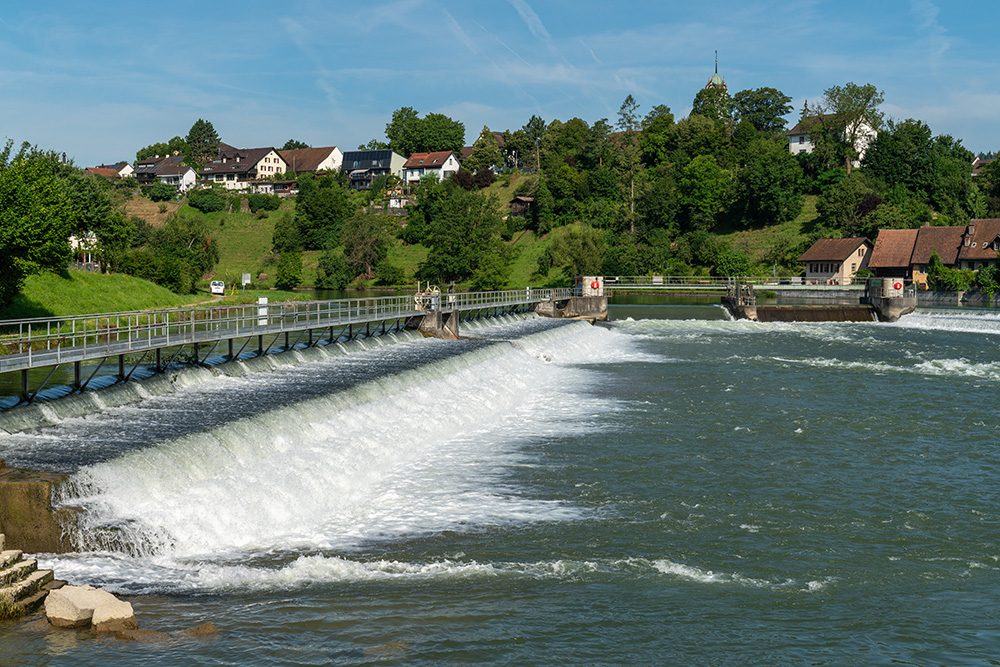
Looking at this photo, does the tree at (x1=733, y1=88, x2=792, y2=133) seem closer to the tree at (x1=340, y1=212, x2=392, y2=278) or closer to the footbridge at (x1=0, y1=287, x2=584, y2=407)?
the tree at (x1=340, y1=212, x2=392, y2=278)

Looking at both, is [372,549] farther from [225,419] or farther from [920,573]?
[920,573]

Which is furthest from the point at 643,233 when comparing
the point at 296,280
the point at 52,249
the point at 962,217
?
the point at 52,249

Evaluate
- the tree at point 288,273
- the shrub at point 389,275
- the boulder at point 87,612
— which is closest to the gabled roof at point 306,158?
the tree at point 288,273

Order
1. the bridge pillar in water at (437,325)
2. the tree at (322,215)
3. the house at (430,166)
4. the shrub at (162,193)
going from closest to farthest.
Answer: the bridge pillar in water at (437,325) → the tree at (322,215) → the shrub at (162,193) → the house at (430,166)

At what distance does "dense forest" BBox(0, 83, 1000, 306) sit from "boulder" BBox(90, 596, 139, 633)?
70.0 m

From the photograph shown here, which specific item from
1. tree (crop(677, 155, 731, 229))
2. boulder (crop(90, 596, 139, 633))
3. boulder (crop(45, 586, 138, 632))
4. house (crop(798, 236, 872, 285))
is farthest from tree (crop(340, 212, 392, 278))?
boulder (crop(90, 596, 139, 633))

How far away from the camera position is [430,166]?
566ft

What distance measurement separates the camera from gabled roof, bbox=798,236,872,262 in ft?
329

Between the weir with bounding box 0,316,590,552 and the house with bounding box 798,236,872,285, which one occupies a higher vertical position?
the house with bounding box 798,236,872,285

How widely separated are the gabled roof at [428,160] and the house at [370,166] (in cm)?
430

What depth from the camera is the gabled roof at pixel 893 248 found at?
97.2 meters

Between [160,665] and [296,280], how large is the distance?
370 ft

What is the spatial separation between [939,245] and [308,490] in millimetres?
93266

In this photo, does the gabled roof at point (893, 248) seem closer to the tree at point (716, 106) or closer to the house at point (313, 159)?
the tree at point (716, 106)
